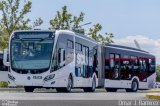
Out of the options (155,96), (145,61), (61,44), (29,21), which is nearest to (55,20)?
(29,21)

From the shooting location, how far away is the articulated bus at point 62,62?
2553 cm

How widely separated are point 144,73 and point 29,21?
17305mm

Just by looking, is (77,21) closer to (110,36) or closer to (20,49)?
(110,36)

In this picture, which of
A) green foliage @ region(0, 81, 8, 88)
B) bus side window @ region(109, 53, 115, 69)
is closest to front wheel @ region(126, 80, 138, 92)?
bus side window @ region(109, 53, 115, 69)

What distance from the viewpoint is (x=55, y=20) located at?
176ft

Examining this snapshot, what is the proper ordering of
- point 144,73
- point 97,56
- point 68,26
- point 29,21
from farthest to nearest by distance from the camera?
point 68,26, point 29,21, point 144,73, point 97,56

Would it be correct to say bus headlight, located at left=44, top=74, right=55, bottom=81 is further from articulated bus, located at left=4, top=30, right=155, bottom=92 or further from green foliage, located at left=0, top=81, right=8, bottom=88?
green foliage, located at left=0, top=81, right=8, bottom=88

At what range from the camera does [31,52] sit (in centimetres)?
2558

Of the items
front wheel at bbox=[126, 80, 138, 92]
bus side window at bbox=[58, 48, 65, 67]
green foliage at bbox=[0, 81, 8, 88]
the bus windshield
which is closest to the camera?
the bus windshield

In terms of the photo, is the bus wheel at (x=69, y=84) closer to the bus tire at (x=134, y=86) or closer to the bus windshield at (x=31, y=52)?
the bus windshield at (x=31, y=52)

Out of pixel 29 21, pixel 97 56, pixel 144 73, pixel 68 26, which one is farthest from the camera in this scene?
pixel 68 26

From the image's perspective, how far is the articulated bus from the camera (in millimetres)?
25531

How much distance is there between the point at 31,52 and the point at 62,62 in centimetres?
177

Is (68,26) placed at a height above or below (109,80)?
above
